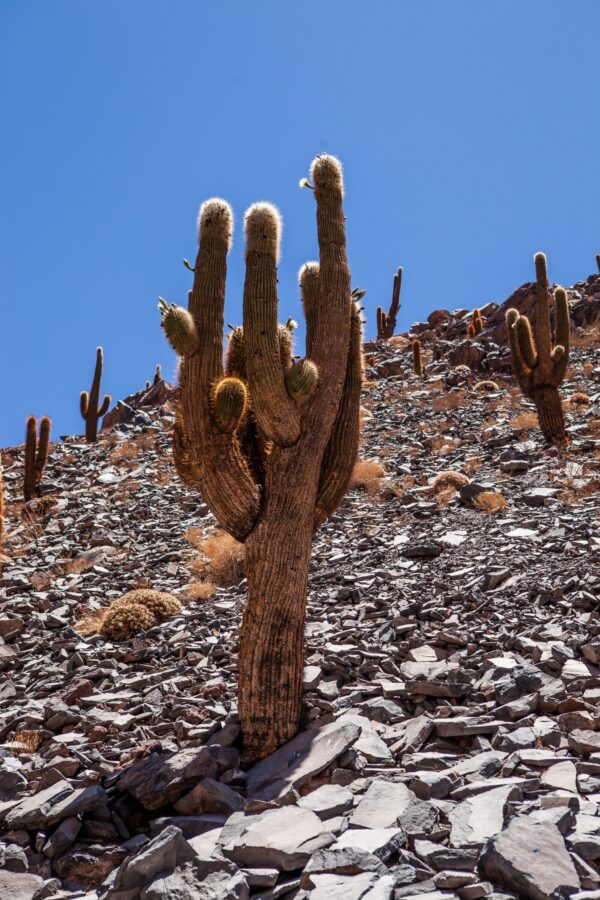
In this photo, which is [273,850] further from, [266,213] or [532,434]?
[532,434]

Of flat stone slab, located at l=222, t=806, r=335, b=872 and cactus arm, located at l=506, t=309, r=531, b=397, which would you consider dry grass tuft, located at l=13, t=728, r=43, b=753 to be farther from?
cactus arm, located at l=506, t=309, r=531, b=397

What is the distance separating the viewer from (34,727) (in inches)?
275

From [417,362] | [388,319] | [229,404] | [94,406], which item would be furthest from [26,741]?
[388,319]

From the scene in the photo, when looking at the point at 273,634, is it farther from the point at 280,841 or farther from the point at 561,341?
the point at 561,341

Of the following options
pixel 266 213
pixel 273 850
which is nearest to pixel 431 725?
pixel 273 850

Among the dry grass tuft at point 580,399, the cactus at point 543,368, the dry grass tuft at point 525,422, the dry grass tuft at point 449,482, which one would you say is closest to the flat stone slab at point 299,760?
the dry grass tuft at point 449,482

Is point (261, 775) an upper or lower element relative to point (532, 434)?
lower

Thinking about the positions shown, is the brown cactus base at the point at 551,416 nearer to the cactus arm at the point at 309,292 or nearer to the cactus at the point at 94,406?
the cactus arm at the point at 309,292

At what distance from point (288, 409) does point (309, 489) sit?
0.70 m

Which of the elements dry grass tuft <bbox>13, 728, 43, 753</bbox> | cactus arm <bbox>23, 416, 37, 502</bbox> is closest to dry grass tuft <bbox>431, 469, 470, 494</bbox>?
dry grass tuft <bbox>13, 728, 43, 753</bbox>

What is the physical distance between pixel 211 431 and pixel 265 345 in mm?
834

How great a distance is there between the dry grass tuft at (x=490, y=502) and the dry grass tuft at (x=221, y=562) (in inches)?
158

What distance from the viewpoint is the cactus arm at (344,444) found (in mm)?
6512

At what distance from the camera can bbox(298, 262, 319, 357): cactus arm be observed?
7.10 metres
